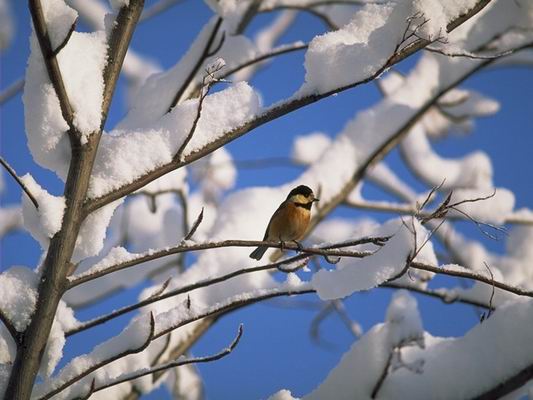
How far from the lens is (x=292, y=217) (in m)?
2.85

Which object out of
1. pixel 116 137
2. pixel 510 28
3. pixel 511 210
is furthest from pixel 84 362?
pixel 511 210

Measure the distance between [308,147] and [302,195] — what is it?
2191 mm

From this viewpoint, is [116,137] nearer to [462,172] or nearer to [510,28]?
[510,28]

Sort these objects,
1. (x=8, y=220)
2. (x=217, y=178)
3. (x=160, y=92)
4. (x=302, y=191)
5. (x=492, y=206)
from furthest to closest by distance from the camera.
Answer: (x=217, y=178) → (x=8, y=220) → (x=492, y=206) → (x=302, y=191) → (x=160, y=92)

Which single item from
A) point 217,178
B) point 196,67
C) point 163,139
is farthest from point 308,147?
point 163,139

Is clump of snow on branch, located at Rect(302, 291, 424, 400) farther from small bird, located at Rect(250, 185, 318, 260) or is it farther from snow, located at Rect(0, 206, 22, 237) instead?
snow, located at Rect(0, 206, 22, 237)

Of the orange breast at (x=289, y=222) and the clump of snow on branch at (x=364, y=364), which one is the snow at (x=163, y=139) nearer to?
the clump of snow on branch at (x=364, y=364)

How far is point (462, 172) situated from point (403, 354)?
2.33m

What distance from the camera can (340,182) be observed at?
294 centimetres

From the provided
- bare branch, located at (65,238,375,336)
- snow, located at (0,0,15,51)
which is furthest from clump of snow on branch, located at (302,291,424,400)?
snow, located at (0,0,15,51)

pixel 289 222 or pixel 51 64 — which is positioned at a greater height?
pixel 289 222

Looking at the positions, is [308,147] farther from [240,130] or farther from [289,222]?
[240,130]

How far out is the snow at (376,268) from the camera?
1.20 meters

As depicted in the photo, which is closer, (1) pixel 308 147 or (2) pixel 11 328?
(2) pixel 11 328
